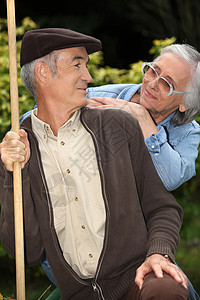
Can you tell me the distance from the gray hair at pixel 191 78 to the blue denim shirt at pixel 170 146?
0.26 ft

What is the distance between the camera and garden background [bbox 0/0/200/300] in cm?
404

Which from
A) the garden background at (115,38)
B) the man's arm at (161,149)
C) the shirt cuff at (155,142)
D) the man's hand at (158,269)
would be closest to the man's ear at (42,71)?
the man's arm at (161,149)

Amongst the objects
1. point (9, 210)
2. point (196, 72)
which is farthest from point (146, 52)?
point (9, 210)

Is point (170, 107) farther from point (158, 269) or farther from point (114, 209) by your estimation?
point (158, 269)

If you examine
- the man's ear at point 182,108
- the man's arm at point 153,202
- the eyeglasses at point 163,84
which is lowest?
the man's arm at point 153,202

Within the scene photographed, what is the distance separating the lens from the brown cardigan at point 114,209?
217 centimetres

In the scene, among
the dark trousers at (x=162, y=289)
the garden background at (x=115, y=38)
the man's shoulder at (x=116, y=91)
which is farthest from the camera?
the garden background at (x=115, y=38)

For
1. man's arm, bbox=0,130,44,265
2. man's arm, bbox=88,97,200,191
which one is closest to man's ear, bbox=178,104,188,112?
man's arm, bbox=88,97,200,191

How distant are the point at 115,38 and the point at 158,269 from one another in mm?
4869

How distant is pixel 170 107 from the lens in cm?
232

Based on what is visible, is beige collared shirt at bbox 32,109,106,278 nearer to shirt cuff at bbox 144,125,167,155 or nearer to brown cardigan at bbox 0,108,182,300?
brown cardigan at bbox 0,108,182,300

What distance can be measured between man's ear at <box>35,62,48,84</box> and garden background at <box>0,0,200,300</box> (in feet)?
5.52

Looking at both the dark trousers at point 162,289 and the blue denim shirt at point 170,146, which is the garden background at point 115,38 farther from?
the dark trousers at point 162,289

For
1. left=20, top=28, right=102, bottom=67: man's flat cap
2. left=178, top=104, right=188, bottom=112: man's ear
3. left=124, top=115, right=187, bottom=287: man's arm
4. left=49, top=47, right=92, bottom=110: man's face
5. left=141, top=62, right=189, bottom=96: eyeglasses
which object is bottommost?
left=124, top=115, right=187, bottom=287: man's arm
